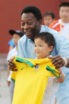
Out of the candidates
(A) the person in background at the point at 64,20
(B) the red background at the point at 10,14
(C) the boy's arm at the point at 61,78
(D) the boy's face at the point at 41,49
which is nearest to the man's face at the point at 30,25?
(D) the boy's face at the point at 41,49

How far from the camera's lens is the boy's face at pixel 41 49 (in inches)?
131

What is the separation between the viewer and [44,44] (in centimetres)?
337

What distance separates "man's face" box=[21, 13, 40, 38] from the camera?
348 centimetres

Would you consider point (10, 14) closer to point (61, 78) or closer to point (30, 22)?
point (30, 22)

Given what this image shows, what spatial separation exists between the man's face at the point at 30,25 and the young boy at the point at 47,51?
95 millimetres

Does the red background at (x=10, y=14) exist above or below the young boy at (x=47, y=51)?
above

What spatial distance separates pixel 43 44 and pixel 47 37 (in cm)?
7

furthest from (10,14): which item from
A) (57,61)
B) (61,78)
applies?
(57,61)

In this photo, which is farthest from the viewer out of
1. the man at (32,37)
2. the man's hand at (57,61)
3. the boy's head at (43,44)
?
the man at (32,37)

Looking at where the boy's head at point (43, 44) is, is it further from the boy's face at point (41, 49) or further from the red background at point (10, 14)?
the red background at point (10, 14)

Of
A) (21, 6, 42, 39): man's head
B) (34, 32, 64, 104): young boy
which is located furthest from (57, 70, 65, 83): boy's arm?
(21, 6, 42, 39): man's head

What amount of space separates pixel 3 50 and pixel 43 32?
743 cm

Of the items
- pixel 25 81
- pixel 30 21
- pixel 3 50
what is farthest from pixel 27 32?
pixel 3 50

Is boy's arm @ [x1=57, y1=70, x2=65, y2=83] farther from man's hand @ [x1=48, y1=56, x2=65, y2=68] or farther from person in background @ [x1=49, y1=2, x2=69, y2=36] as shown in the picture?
person in background @ [x1=49, y1=2, x2=69, y2=36]
